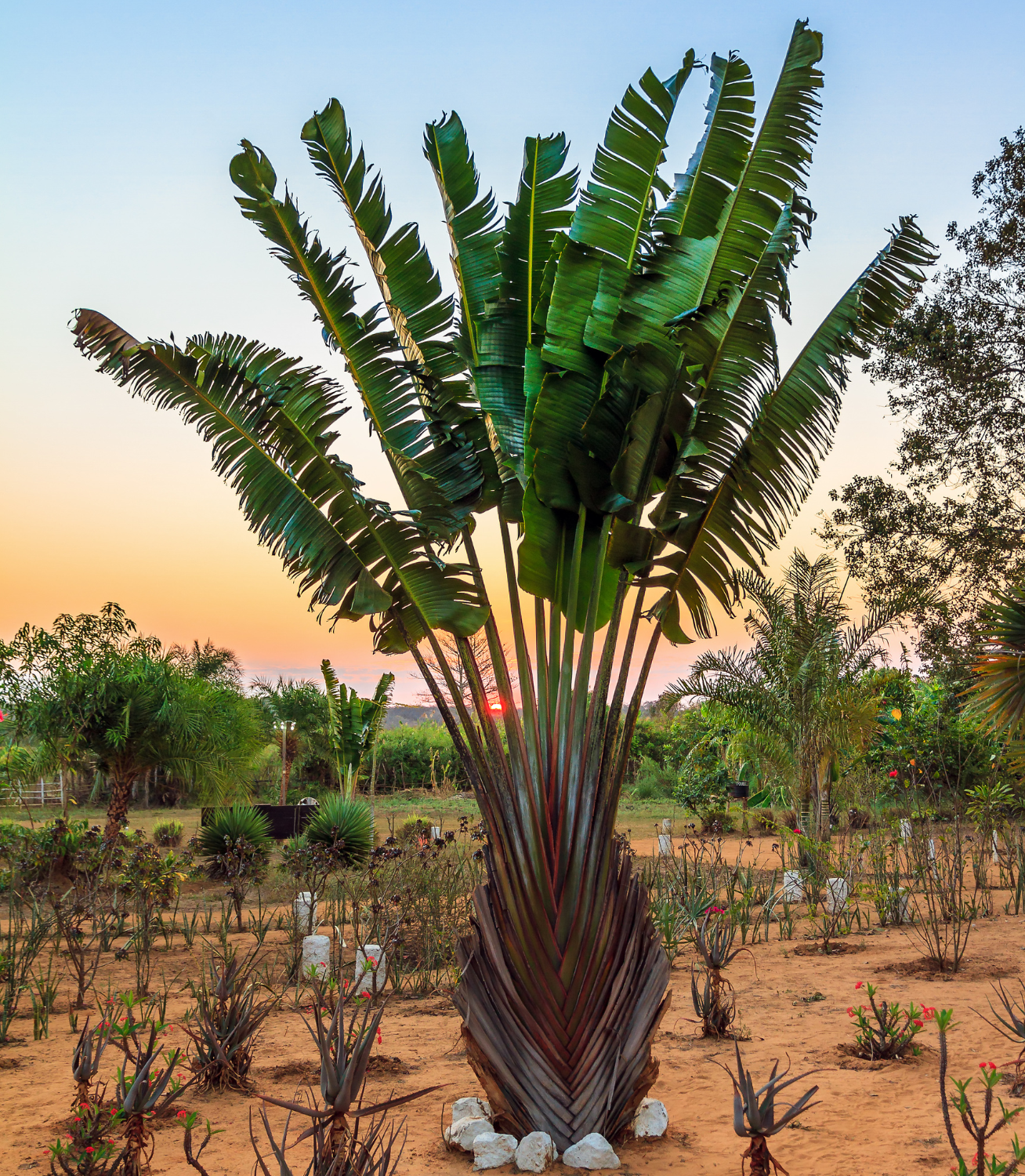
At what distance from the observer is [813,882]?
34.2ft

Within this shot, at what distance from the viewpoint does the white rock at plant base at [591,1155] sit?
13.5 feet

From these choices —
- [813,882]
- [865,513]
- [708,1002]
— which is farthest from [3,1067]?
[865,513]

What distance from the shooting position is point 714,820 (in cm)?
1941

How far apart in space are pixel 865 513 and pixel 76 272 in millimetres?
13921

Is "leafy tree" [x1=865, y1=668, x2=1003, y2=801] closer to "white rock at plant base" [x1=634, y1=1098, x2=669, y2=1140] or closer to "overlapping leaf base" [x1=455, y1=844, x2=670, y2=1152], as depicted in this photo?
"white rock at plant base" [x1=634, y1=1098, x2=669, y2=1140]

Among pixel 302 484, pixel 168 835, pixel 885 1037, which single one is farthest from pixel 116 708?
pixel 885 1037

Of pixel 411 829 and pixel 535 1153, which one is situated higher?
pixel 535 1153

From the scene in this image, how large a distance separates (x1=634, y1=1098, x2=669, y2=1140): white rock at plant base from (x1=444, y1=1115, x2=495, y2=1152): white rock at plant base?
71 cm

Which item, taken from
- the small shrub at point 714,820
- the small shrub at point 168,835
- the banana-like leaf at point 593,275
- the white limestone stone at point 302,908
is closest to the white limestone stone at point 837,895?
the white limestone stone at point 302,908

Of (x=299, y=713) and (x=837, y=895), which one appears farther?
(x=299, y=713)

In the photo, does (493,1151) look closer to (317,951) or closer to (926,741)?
(317,951)

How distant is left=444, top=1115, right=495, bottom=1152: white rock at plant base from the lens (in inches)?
173

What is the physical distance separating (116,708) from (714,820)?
12.3 m

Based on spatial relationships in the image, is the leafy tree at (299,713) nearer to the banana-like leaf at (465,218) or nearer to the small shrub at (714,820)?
the small shrub at (714,820)
